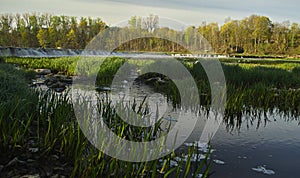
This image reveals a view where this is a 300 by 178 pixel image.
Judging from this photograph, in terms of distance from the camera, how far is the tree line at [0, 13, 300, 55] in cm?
5184

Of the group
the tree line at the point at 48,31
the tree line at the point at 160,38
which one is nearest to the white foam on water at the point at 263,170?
the tree line at the point at 160,38

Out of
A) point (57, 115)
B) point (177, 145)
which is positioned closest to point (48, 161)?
point (57, 115)

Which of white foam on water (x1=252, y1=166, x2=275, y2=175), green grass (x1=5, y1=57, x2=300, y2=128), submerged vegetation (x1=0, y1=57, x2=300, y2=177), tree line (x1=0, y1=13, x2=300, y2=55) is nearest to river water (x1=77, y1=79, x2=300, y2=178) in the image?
white foam on water (x1=252, y1=166, x2=275, y2=175)

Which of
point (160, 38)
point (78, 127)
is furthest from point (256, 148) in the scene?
point (160, 38)

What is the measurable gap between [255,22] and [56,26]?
48870 millimetres

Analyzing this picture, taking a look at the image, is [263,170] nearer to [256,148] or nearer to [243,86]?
[256,148]

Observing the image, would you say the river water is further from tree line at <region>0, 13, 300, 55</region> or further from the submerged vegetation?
tree line at <region>0, 13, 300, 55</region>

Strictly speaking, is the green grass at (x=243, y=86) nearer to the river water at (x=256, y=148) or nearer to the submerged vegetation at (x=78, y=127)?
the submerged vegetation at (x=78, y=127)

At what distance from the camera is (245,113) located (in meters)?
7.20

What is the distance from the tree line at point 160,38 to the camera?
51844 millimetres

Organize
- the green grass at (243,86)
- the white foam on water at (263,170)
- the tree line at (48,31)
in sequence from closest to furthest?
the white foam on water at (263,170)
the green grass at (243,86)
the tree line at (48,31)

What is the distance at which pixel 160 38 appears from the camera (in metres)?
48.4

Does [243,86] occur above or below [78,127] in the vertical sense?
above

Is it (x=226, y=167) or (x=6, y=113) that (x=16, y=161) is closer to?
(x=6, y=113)
